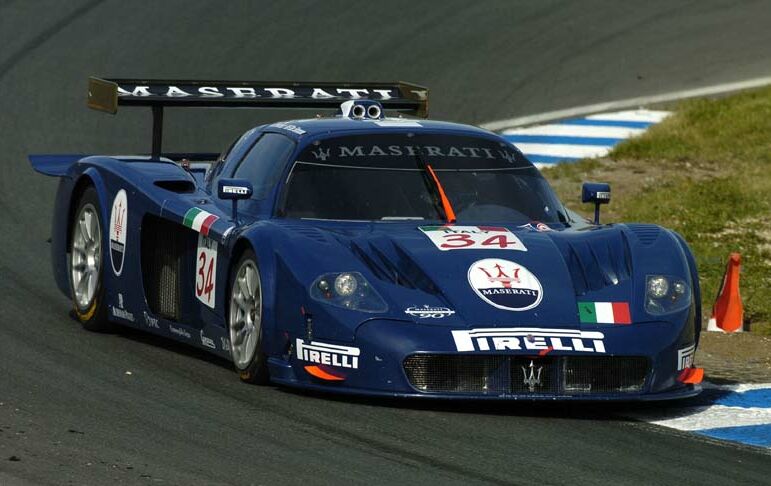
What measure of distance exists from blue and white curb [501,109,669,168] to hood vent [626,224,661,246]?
20.3 feet

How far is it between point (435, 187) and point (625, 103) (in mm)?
8550

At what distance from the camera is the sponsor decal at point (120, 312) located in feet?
30.4

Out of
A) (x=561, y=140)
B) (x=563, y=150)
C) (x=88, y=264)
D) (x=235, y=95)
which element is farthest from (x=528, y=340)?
(x=561, y=140)

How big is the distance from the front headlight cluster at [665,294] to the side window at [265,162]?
195 centimetres

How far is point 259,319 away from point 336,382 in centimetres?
53

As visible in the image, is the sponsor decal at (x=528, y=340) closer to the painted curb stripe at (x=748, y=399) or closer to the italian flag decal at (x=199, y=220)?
the painted curb stripe at (x=748, y=399)

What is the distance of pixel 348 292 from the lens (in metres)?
7.55

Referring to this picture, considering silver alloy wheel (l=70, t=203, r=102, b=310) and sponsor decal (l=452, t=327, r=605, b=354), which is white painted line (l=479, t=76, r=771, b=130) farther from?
sponsor decal (l=452, t=327, r=605, b=354)

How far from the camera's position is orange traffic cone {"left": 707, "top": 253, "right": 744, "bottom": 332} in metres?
10.1

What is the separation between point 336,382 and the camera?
7496 millimetres

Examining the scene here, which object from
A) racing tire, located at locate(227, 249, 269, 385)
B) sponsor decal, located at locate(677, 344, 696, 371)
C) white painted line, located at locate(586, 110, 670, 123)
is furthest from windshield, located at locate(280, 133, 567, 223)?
white painted line, located at locate(586, 110, 670, 123)

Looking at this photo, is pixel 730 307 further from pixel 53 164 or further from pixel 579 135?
pixel 579 135

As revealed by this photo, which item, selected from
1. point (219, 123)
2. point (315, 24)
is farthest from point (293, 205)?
point (315, 24)

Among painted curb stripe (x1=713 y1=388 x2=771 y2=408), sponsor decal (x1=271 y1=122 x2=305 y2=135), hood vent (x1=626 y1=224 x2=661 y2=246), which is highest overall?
sponsor decal (x1=271 y1=122 x2=305 y2=135)
